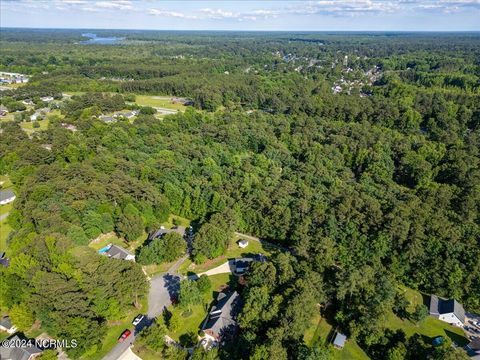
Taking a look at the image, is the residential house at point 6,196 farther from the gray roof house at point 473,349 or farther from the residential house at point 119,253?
the gray roof house at point 473,349

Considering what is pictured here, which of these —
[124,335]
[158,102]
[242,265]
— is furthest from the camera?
[158,102]

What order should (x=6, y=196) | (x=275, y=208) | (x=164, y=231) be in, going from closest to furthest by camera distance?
1. (x=164, y=231)
2. (x=275, y=208)
3. (x=6, y=196)

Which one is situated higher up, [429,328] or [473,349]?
[473,349]

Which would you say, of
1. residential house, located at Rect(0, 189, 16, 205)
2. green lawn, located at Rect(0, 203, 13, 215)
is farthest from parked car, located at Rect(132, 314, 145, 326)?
residential house, located at Rect(0, 189, 16, 205)

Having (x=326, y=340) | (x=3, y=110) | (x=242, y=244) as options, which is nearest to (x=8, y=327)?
(x=242, y=244)

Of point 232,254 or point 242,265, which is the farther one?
point 232,254

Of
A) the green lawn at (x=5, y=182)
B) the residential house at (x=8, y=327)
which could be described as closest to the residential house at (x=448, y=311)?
the residential house at (x=8, y=327)

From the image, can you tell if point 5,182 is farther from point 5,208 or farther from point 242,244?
point 242,244

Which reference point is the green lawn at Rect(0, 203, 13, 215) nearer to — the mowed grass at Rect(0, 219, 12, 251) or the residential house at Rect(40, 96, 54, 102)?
the mowed grass at Rect(0, 219, 12, 251)
